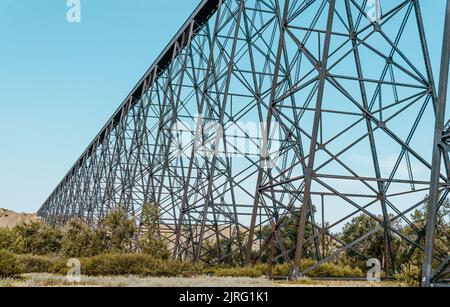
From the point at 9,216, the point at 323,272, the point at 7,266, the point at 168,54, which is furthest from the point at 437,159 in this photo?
the point at 9,216

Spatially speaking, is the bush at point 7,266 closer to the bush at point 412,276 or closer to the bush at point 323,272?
the bush at point 323,272

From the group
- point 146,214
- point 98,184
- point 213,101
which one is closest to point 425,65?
point 213,101

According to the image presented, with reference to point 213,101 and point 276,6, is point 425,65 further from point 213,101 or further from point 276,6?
point 213,101

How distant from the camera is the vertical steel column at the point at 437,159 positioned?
8.57 metres

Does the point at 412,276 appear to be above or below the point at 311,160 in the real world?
below

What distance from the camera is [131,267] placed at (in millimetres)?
16141

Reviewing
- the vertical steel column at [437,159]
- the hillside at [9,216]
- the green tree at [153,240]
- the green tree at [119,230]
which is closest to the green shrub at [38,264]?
the green tree at [153,240]

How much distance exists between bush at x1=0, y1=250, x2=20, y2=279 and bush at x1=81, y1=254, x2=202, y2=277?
236 centimetres

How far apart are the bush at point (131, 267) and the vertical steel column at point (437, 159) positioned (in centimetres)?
850

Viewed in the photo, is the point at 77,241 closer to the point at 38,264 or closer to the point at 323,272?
the point at 38,264

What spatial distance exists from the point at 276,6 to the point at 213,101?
4490 millimetres

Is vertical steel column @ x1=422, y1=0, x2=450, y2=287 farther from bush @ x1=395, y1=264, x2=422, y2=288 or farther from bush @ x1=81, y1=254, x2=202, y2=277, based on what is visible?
bush @ x1=81, y1=254, x2=202, y2=277

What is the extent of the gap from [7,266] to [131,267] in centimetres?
354

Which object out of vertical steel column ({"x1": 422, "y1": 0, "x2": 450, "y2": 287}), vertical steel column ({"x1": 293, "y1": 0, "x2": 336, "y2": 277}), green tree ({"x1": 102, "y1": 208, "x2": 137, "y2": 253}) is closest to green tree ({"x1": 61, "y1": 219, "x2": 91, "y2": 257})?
green tree ({"x1": 102, "y1": 208, "x2": 137, "y2": 253})
